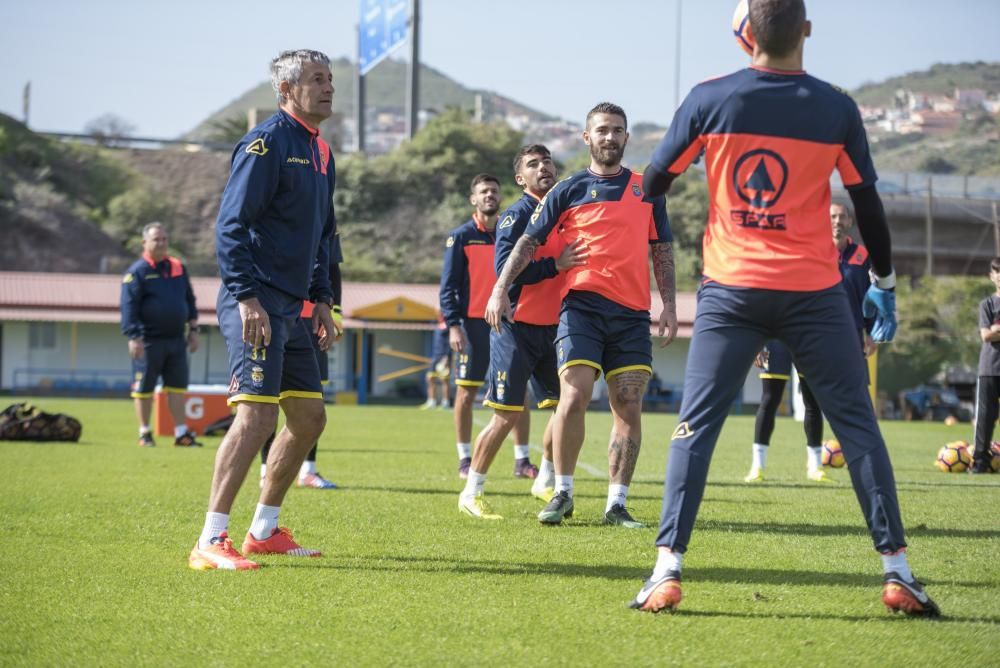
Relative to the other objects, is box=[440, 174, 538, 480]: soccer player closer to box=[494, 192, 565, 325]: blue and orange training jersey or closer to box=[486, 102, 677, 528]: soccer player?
box=[494, 192, 565, 325]: blue and orange training jersey

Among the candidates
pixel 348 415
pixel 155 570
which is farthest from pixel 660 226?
pixel 348 415

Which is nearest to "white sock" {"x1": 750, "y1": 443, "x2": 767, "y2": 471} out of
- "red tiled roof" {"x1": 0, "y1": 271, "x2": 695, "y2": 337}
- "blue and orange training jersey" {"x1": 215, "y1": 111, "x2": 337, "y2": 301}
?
"blue and orange training jersey" {"x1": 215, "y1": 111, "x2": 337, "y2": 301}

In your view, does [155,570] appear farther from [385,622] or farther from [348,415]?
[348,415]

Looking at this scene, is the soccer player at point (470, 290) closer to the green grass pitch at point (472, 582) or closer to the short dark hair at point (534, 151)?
the green grass pitch at point (472, 582)

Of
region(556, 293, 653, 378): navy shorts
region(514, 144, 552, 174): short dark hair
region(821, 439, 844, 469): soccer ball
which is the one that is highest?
region(514, 144, 552, 174): short dark hair

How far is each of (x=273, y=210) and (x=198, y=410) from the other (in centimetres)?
1110

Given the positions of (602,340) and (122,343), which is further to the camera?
(122,343)

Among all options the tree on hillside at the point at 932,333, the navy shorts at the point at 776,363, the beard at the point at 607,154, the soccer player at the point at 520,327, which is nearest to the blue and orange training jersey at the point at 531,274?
the soccer player at the point at 520,327

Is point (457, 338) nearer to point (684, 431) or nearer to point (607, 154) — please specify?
point (607, 154)

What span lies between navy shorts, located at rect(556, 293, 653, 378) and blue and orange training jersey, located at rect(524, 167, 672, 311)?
4.8 inches

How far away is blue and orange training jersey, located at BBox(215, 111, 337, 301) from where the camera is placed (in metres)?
5.95

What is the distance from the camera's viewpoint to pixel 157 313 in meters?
13.9

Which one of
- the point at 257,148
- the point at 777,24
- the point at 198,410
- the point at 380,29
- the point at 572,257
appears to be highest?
the point at 380,29

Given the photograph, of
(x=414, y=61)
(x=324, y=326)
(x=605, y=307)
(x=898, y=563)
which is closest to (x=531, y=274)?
(x=605, y=307)
